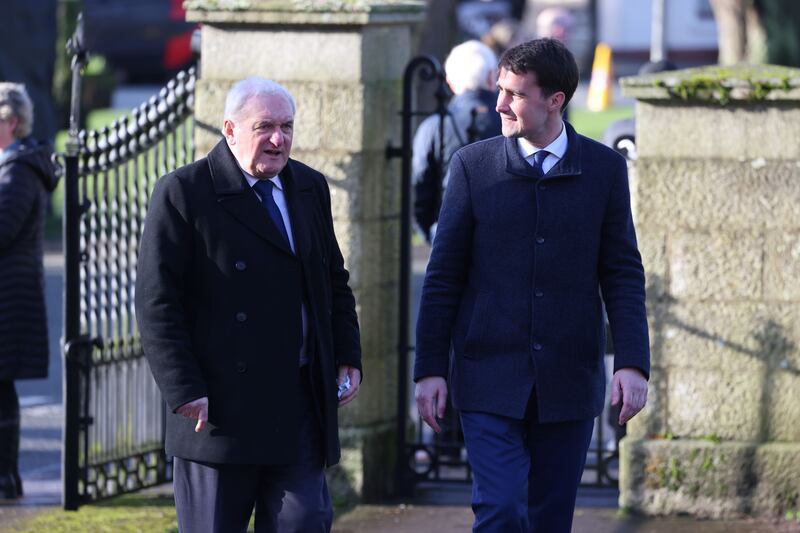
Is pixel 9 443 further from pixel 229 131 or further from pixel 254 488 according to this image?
pixel 229 131

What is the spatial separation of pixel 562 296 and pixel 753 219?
206 centimetres

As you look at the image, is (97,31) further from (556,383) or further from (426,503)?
(556,383)

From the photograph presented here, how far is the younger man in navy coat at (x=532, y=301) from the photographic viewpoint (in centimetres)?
486

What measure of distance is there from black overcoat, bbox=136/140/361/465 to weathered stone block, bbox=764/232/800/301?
254 centimetres

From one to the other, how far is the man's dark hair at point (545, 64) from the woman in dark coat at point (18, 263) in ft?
9.57

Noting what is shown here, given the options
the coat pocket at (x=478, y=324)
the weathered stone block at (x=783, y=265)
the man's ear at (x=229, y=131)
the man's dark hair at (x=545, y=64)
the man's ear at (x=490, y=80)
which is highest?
the man's ear at (x=490, y=80)

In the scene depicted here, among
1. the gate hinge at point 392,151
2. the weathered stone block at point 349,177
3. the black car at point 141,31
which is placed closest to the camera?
the weathered stone block at point 349,177

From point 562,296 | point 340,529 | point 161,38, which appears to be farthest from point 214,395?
point 161,38

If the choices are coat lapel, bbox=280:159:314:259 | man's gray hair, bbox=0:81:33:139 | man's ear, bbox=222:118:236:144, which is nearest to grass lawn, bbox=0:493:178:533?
man's gray hair, bbox=0:81:33:139

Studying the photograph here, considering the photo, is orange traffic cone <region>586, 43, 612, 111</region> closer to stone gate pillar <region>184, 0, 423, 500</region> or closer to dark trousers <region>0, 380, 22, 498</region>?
stone gate pillar <region>184, 0, 423, 500</region>

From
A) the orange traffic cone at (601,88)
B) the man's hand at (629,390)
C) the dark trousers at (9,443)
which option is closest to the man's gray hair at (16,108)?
the dark trousers at (9,443)

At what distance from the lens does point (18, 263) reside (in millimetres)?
7215

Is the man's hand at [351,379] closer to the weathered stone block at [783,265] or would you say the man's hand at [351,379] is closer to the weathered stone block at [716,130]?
the weathered stone block at [716,130]

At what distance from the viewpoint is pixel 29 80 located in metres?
18.1
